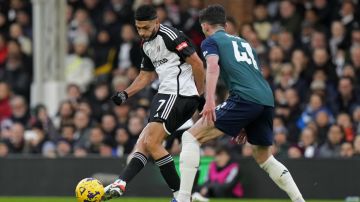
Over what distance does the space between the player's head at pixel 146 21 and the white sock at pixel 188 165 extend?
1173 millimetres

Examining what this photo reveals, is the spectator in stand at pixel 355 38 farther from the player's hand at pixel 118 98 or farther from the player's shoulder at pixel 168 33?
the player's hand at pixel 118 98

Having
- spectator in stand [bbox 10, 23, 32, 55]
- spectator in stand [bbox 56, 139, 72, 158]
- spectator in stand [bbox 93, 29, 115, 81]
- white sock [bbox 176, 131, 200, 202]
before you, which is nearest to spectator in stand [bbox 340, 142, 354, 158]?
spectator in stand [bbox 56, 139, 72, 158]

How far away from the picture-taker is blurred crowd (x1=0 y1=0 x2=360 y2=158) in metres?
16.0

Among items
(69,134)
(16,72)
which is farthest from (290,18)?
(16,72)

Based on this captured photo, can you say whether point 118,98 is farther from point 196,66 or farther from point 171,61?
point 196,66

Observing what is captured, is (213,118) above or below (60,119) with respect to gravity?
above

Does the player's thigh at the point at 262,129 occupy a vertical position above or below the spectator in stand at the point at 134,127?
above

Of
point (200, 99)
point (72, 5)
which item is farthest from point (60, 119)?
point (200, 99)

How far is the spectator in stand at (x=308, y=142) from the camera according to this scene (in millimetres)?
15344

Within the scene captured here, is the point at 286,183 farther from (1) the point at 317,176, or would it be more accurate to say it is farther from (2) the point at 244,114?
(1) the point at 317,176

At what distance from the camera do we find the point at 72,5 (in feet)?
67.7

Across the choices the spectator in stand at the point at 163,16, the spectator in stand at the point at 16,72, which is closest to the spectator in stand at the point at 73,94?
the spectator in stand at the point at 16,72

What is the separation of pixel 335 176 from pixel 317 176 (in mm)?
253

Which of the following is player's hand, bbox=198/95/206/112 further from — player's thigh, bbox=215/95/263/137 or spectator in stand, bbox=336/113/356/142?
spectator in stand, bbox=336/113/356/142
